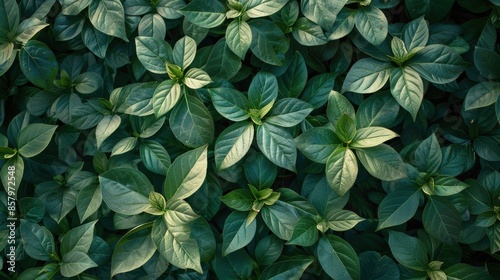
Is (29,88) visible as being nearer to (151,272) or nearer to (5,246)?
(5,246)

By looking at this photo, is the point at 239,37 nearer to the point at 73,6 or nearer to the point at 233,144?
the point at 233,144

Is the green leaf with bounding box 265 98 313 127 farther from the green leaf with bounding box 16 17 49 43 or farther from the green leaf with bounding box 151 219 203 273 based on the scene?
the green leaf with bounding box 16 17 49 43

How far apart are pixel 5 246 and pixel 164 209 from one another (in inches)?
21.5

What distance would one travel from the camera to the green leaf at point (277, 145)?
134cm

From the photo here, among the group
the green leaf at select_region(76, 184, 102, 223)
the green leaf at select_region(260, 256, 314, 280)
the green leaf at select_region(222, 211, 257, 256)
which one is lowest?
the green leaf at select_region(260, 256, 314, 280)

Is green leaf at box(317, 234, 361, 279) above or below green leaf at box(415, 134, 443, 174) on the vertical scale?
below

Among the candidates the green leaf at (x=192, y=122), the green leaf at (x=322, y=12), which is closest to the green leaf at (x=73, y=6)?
the green leaf at (x=192, y=122)

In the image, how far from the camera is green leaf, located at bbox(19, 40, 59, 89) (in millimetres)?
1474

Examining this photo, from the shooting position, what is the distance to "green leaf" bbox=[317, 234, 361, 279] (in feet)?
4.45

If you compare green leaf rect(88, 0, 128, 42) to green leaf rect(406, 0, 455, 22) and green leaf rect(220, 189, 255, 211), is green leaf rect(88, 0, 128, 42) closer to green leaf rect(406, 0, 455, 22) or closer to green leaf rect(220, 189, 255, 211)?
green leaf rect(220, 189, 255, 211)

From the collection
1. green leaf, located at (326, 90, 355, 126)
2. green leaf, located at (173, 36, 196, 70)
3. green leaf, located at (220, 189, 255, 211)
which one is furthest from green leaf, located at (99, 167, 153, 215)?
green leaf, located at (326, 90, 355, 126)

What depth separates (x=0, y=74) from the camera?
4.87 ft

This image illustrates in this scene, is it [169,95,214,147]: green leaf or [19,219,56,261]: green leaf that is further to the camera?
[19,219,56,261]: green leaf

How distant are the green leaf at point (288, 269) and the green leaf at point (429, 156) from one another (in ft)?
1.28
